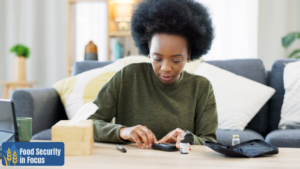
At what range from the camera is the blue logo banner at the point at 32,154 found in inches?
24.8

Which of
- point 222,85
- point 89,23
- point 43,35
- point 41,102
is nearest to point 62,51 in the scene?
point 43,35

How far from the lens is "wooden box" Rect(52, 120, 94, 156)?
2.48ft

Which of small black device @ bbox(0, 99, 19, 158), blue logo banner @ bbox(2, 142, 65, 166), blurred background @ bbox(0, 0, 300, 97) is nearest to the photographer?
blue logo banner @ bbox(2, 142, 65, 166)

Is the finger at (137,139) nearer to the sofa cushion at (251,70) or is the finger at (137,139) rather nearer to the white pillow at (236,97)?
the white pillow at (236,97)

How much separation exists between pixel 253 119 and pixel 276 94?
0.24 metres

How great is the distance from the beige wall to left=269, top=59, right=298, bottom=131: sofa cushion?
1.78 meters

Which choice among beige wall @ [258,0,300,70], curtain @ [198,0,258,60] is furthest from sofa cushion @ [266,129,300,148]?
beige wall @ [258,0,300,70]

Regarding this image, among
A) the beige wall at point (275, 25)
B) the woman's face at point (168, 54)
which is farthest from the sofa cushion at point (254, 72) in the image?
the beige wall at point (275, 25)

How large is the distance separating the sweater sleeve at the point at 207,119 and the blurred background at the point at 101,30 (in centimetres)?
191

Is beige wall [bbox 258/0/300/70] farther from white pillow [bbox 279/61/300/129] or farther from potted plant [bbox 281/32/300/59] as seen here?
white pillow [bbox 279/61/300/129]

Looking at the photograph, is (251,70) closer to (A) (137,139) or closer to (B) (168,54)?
(B) (168,54)

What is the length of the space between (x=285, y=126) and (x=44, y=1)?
3508mm

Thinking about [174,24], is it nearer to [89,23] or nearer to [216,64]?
[216,64]

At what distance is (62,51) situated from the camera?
155 inches
